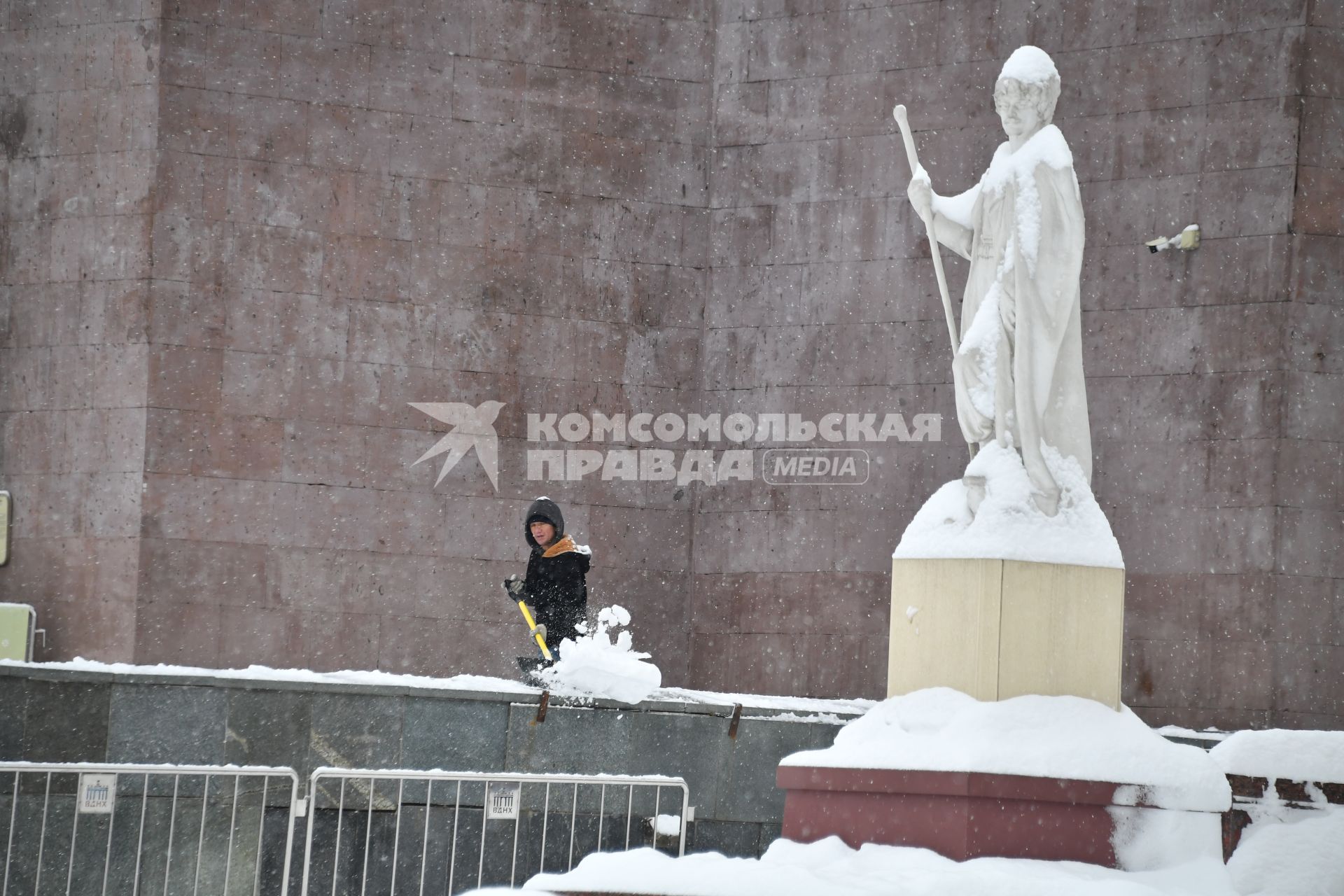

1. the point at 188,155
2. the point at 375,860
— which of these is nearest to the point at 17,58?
the point at 188,155

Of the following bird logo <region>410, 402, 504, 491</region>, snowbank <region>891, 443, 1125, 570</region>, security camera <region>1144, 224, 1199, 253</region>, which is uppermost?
security camera <region>1144, 224, 1199, 253</region>

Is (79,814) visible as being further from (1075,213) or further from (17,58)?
(17,58)

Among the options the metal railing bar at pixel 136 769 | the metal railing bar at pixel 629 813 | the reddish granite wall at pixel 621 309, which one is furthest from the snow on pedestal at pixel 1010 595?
the reddish granite wall at pixel 621 309

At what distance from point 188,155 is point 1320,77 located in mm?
9492

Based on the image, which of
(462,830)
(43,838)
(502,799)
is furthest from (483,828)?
(43,838)

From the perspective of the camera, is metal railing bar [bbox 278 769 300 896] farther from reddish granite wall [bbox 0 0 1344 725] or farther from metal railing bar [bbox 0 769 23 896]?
reddish granite wall [bbox 0 0 1344 725]

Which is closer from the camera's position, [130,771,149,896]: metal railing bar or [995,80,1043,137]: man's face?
[995,80,1043,137]: man's face

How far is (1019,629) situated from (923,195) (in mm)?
2282

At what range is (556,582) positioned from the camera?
1184 centimetres

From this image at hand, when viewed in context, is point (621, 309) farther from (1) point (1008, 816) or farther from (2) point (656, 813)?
(1) point (1008, 816)

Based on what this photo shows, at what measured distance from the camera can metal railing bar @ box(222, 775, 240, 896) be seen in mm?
8977

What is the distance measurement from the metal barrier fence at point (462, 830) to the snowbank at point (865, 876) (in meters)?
2.55

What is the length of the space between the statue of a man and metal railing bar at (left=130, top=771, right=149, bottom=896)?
15.3 feet

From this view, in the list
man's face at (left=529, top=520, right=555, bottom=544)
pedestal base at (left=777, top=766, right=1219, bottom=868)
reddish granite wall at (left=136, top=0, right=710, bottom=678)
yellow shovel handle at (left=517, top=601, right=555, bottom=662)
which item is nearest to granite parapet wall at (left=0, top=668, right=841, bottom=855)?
yellow shovel handle at (left=517, top=601, right=555, bottom=662)
